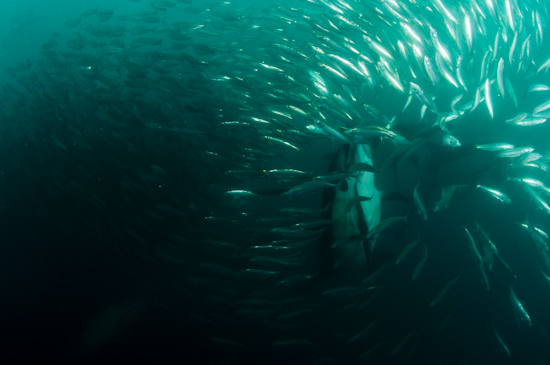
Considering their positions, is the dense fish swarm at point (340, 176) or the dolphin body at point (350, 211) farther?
the dense fish swarm at point (340, 176)

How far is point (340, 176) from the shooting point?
4.16 m

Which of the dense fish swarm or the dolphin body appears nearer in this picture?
the dolphin body

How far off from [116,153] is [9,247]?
6.98 m

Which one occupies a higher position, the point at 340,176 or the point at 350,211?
the point at 340,176

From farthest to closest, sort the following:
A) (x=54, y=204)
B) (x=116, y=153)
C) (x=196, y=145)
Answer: (x=54, y=204) < (x=116, y=153) < (x=196, y=145)

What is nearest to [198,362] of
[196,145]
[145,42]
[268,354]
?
[268,354]

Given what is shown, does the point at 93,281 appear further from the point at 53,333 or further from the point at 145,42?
the point at 145,42

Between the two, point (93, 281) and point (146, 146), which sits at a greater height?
point (146, 146)

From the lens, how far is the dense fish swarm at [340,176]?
5262 mm

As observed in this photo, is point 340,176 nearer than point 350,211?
Yes

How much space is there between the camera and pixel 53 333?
9.09 metres

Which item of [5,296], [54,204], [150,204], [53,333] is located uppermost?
[150,204]

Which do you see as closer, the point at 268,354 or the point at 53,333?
the point at 268,354

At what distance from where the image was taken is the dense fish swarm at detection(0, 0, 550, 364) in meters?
5.26
